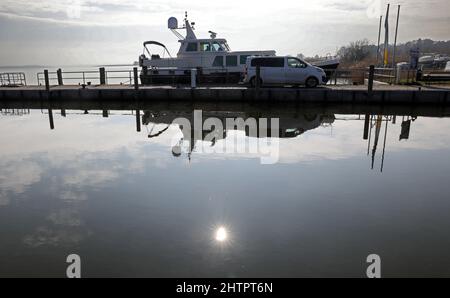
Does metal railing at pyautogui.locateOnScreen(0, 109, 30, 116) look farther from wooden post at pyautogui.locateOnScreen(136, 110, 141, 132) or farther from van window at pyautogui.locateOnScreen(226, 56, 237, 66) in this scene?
van window at pyautogui.locateOnScreen(226, 56, 237, 66)

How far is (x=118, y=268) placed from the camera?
14.9ft

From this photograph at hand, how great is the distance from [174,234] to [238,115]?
1112 centimetres

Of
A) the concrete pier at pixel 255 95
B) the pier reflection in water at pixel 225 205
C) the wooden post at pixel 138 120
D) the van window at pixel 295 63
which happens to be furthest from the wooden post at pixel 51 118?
the van window at pixel 295 63

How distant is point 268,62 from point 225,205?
1434 centimetres

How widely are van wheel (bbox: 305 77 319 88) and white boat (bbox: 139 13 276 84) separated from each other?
428 centimetres

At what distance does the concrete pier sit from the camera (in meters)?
17.2

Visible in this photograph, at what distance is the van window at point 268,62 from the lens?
1927 centimetres

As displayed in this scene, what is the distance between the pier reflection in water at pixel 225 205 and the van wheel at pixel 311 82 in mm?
7733

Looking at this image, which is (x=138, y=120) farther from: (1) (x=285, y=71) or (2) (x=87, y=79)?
(2) (x=87, y=79)

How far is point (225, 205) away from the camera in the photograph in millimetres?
6414

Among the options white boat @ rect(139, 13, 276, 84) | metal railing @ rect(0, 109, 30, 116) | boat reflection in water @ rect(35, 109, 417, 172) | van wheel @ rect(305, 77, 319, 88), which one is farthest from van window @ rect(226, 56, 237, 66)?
Result: metal railing @ rect(0, 109, 30, 116)

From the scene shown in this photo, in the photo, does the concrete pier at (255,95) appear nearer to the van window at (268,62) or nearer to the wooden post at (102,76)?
the van window at (268,62)
